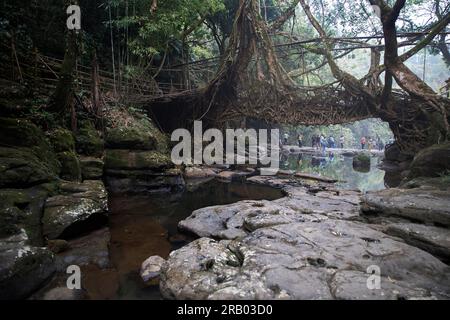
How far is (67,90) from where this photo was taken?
731 cm

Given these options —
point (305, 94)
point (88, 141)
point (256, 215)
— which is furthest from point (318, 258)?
point (305, 94)

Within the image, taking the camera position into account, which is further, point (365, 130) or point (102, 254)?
point (365, 130)

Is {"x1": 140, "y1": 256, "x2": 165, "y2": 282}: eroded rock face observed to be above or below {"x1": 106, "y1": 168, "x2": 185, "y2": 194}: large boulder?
below

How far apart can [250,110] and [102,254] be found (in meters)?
9.51

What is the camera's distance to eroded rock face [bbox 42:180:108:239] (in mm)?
4823

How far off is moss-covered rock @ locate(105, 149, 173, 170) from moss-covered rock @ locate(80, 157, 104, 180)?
823 millimetres

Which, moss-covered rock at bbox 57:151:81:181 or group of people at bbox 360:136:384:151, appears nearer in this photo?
moss-covered rock at bbox 57:151:81:181

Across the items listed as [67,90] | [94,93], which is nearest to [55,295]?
[67,90]

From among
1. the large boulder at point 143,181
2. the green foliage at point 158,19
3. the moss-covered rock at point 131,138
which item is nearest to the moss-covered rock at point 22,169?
the large boulder at point 143,181

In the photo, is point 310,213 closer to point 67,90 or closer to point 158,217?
point 158,217

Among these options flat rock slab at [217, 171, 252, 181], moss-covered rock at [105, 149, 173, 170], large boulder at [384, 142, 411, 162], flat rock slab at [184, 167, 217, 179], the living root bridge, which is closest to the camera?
moss-covered rock at [105, 149, 173, 170]

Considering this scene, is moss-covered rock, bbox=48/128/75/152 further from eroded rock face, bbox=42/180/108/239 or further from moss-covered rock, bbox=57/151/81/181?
eroded rock face, bbox=42/180/108/239

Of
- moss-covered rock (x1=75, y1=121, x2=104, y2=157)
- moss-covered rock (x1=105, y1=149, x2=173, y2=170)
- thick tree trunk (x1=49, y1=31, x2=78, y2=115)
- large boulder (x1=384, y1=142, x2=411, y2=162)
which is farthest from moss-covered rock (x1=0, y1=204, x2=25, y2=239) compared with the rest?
large boulder (x1=384, y1=142, x2=411, y2=162)

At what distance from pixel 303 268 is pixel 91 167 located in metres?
6.46
